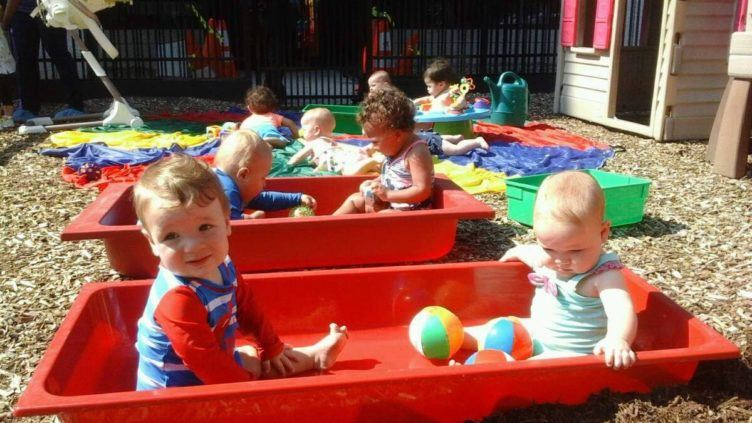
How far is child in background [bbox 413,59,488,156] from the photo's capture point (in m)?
6.28

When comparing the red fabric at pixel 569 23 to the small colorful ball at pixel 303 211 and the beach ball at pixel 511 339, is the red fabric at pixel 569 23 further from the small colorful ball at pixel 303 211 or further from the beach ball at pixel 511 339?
the beach ball at pixel 511 339

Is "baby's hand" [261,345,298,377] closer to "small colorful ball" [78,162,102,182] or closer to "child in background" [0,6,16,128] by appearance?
"small colorful ball" [78,162,102,182]

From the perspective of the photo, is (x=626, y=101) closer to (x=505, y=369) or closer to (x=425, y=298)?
(x=425, y=298)

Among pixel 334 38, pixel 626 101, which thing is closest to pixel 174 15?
pixel 334 38

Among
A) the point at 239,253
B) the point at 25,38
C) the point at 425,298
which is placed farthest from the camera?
the point at 25,38

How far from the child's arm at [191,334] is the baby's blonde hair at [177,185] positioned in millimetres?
221

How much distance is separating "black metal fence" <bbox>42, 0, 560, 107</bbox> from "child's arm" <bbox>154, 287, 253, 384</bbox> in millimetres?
7639

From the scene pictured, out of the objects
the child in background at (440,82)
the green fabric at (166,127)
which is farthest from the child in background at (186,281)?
the green fabric at (166,127)

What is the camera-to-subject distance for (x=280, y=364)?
7.71ft

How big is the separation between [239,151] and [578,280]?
5.74ft

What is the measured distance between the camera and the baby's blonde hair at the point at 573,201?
6.89ft

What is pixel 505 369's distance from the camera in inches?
74.5

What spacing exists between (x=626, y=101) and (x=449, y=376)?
8150 mm

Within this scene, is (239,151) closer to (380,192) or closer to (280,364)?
(380,192)
